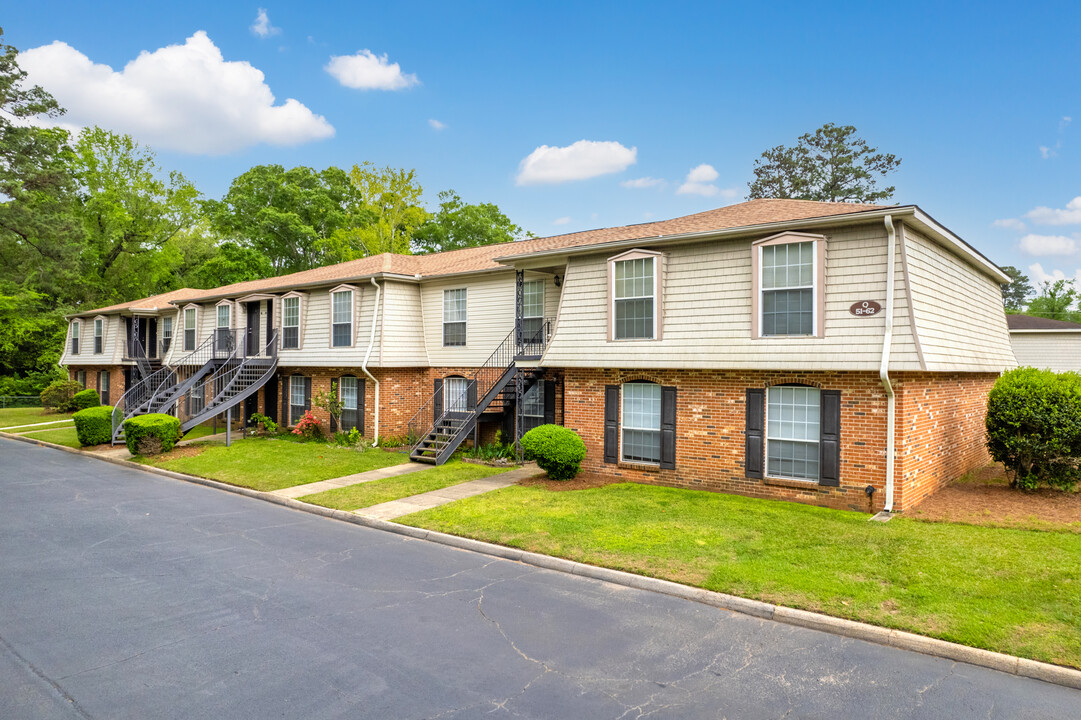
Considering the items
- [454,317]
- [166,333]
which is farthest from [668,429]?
[166,333]

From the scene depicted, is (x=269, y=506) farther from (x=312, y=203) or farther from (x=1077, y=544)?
(x=312, y=203)

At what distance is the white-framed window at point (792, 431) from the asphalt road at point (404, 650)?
5.39 m

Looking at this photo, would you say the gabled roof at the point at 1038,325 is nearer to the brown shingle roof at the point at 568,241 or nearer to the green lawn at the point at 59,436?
Answer: the brown shingle roof at the point at 568,241

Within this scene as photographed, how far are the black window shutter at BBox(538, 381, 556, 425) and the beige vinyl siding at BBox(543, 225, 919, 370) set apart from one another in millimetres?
2014

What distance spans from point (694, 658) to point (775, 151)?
44.9m

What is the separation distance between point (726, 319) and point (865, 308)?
2.47m

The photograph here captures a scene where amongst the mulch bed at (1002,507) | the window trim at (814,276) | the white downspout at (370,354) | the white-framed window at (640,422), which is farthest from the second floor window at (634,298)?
the white downspout at (370,354)

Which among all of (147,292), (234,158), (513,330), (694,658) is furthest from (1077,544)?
(234,158)

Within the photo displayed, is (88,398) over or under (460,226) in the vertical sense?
under

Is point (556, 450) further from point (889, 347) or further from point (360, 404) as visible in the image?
point (360, 404)

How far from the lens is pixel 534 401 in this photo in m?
16.7

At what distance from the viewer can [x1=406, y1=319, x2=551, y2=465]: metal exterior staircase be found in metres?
16.0

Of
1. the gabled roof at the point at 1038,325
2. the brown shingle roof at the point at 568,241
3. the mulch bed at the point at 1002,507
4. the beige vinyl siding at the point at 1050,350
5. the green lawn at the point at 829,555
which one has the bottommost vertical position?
the green lawn at the point at 829,555

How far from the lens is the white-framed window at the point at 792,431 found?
11008 mm
